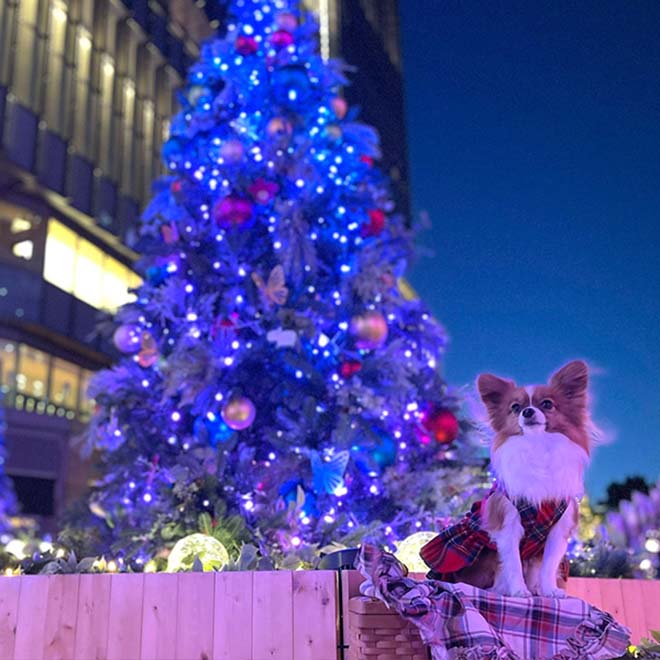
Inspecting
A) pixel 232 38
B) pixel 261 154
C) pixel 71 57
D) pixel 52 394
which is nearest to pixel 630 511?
pixel 261 154

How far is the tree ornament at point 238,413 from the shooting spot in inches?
232

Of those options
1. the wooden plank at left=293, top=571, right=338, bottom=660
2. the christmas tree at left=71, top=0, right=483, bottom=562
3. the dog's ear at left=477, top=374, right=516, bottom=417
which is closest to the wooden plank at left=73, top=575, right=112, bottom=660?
the wooden plank at left=293, top=571, right=338, bottom=660

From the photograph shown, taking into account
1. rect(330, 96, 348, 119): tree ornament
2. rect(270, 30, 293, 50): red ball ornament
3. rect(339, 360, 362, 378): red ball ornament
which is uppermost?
rect(270, 30, 293, 50): red ball ornament

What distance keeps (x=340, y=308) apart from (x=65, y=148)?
15.1 metres

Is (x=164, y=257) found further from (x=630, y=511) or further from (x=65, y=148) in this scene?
(x=65, y=148)

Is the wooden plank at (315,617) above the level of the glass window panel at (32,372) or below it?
below

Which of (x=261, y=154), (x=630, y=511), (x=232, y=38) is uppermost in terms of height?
(x=232, y=38)

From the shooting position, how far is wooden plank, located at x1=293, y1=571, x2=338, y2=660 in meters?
3.37

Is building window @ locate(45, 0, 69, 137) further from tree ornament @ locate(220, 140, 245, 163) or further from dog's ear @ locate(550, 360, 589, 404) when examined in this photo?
dog's ear @ locate(550, 360, 589, 404)

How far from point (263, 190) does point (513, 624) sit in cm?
513

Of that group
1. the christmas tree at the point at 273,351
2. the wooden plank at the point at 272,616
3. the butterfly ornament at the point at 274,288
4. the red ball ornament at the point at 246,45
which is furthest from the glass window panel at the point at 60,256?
the wooden plank at the point at 272,616

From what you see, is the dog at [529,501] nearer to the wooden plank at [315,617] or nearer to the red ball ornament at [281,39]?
the wooden plank at [315,617]

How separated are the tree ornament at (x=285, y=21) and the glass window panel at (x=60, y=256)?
1284 centimetres

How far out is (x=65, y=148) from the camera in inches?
746
